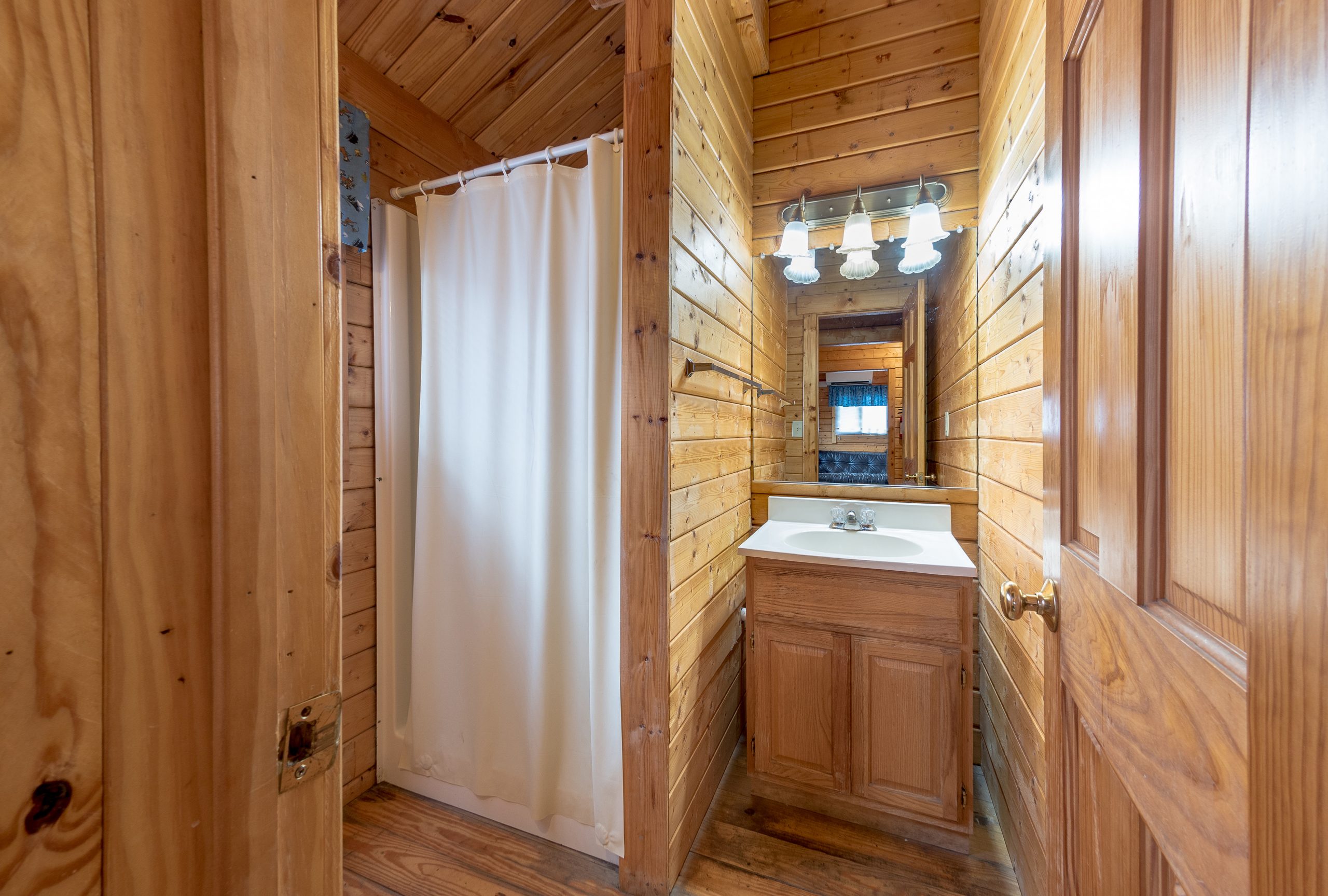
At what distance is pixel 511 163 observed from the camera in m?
1.56

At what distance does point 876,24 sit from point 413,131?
187 cm

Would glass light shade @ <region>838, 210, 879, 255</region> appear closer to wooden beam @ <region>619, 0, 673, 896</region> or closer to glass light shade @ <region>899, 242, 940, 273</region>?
glass light shade @ <region>899, 242, 940, 273</region>

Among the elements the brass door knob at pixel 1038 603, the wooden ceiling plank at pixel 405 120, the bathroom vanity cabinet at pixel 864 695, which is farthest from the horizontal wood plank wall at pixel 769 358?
the brass door knob at pixel 1038 603

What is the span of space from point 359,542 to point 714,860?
60.5 inches

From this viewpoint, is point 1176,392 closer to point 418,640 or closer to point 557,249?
point 557,249

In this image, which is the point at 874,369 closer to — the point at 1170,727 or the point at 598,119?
the point at 598,119

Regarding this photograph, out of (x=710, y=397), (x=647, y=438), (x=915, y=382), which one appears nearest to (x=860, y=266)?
(x=915, y=382)

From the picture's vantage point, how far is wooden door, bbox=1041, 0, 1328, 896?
289mm

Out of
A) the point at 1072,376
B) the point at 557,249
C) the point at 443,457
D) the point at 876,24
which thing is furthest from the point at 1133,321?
the point at 876,24

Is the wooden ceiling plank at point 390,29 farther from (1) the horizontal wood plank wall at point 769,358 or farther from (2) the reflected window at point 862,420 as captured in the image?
(2) the reflected window at point 862,420

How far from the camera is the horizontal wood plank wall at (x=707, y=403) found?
1354mm

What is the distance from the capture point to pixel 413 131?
1.82m

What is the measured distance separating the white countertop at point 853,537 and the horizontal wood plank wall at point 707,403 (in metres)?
0.16

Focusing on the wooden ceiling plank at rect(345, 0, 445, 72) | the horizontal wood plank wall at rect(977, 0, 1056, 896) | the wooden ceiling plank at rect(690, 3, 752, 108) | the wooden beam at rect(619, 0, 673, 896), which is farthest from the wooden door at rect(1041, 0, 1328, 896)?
the wooden ceiling plank at rect(345, 0, 445, 72)
